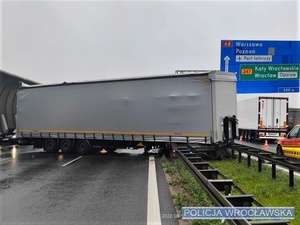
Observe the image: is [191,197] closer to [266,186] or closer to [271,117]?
[266,186]

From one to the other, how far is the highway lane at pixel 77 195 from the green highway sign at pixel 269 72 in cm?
1267

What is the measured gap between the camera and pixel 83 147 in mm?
16969

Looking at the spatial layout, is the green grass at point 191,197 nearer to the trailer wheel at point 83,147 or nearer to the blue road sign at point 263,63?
the trailer wheel at point 83,147

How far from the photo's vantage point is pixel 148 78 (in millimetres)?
14922

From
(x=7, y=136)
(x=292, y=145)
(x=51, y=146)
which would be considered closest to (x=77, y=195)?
(x=292, y=145)

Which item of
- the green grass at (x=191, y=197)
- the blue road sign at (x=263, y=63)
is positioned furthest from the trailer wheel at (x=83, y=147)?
the blue road sign at (x=263, y=63)

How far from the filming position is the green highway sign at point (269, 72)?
21.9 meters

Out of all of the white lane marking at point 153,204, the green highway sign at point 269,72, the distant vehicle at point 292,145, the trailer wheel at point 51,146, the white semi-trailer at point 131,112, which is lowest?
the trailer wheel at point 51,146

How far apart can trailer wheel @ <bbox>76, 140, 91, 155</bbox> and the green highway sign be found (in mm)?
11151

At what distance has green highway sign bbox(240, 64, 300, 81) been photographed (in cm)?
2194

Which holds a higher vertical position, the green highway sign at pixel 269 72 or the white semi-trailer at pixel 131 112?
the green highway sign at pixel 269 72

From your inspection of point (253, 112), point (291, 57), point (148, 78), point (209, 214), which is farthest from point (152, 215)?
point (253, 112)

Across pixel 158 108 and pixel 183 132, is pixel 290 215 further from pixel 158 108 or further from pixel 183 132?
pixel 158 108

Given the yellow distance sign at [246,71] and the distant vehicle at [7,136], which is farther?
the yellow distance sign at [246,71]
